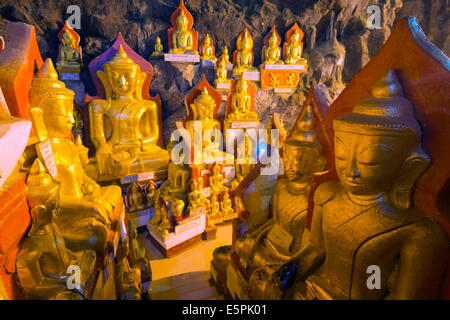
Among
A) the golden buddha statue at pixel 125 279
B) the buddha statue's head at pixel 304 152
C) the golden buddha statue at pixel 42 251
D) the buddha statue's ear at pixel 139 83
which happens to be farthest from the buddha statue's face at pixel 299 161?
the buddha statue's ear at pixel 139 83

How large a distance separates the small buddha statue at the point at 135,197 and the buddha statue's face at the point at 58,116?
1.77 metres

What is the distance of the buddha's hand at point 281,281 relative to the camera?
1445mm

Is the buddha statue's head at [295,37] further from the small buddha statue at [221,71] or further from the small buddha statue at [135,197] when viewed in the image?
the small buddha statue at [135,197]

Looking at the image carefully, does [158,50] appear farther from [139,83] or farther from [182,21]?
[139,83]

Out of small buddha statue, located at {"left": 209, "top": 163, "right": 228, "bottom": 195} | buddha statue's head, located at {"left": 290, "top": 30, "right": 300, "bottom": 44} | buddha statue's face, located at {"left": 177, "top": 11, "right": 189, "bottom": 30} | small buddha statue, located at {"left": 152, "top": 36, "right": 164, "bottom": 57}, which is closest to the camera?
small buddha statue, located at {"left": 209, "top": 163, "right": 228, "bottom": 195}

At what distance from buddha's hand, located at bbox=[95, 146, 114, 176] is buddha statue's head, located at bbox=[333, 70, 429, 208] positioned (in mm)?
3473

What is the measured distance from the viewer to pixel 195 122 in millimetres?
4180

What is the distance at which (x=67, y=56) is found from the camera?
4.95 metres

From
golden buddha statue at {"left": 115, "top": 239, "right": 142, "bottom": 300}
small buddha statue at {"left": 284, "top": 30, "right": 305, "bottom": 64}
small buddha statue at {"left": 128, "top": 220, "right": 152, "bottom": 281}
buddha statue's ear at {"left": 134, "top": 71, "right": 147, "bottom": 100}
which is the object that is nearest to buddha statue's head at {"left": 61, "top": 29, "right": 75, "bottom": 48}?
buddha statue's ear at {"left": 134, "top": 71, "right": 147, "bottom": 100}

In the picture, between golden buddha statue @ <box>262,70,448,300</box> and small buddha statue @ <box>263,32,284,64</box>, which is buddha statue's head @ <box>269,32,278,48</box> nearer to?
small buddha statue @ <box>263,32,284,64</box>

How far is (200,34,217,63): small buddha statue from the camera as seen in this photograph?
18.8 feet

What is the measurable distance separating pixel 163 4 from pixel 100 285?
5.88 m
